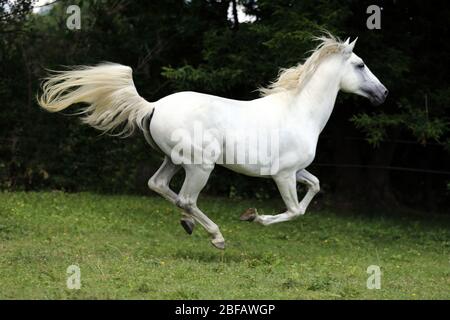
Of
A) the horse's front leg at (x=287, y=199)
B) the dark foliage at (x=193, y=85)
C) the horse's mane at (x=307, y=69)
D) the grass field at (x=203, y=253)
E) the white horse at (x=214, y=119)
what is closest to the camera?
the grass field at (x=203, y=253)

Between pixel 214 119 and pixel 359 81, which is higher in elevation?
pixel 359 81

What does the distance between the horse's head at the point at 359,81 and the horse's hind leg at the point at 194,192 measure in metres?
1.80

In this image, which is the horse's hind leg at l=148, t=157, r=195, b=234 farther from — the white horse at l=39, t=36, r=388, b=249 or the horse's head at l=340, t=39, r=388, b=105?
the horse's head at l=340, t=39, r=388, b=105

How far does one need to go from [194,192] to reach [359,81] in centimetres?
212

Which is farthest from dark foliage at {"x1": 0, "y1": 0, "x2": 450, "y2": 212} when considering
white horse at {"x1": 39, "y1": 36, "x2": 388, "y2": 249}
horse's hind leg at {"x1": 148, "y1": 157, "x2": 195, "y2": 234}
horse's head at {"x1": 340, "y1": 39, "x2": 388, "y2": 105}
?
horse's hind leg at {"x1": 148, "y1": 157, "x2": 195, "y2": 234}

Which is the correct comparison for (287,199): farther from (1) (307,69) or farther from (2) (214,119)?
(1) (307,69)

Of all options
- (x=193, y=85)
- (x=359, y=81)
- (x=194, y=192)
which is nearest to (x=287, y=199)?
(x=194, y=192)

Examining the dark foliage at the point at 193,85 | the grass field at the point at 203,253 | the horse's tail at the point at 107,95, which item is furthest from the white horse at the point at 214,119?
the dark foliage at the point at 193,85

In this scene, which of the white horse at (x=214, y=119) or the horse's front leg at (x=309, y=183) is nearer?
the white horse at (x=214, y=119)

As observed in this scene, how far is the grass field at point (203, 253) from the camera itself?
643 cm

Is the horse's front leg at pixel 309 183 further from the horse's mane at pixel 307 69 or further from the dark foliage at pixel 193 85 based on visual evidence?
→ the dark foliage at pixel 193 85

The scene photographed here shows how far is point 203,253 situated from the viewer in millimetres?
8664
